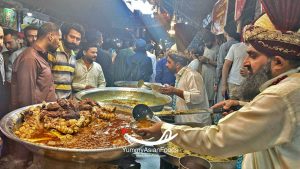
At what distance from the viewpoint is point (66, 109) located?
3.37m

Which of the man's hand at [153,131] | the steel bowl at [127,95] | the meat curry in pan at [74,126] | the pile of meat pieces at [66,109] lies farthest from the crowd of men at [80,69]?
the man's hand at [153,131]

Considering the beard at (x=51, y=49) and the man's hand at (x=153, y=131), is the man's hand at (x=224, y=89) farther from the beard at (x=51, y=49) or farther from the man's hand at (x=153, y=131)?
the man's hand at (x=153, y=131)

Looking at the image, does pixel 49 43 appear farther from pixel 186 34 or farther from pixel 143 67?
pixel 186 34

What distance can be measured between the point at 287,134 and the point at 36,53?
3938 millimetres

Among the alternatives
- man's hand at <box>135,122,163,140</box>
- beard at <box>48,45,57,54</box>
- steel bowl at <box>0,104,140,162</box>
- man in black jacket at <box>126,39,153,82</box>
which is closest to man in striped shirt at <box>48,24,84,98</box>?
beard at <box>48,45,57,54</box>

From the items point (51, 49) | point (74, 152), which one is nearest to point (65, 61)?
point (51, 49)

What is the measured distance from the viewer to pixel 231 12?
920 cm

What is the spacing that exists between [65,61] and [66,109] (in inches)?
81.3

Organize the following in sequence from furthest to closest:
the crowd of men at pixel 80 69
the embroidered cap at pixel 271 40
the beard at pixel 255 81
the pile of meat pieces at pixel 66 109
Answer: the crowd of men at pixel 80 69, the pile of meat pieces at pixel 66 109, the beard at pixel 255 81, the embroidered cap at pixel 271 40

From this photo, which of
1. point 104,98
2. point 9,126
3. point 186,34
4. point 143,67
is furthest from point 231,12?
point 9,126

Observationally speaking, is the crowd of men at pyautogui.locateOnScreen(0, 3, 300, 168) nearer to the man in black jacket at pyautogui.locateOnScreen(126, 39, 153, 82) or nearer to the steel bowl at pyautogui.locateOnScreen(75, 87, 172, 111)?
the man in black jacket at pyautogui.locateOnScreen(126, 39, 153, 82)

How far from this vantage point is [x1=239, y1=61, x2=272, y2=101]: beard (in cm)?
207

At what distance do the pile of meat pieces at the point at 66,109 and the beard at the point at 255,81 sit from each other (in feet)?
6.49

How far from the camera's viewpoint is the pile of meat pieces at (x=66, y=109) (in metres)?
3.16
